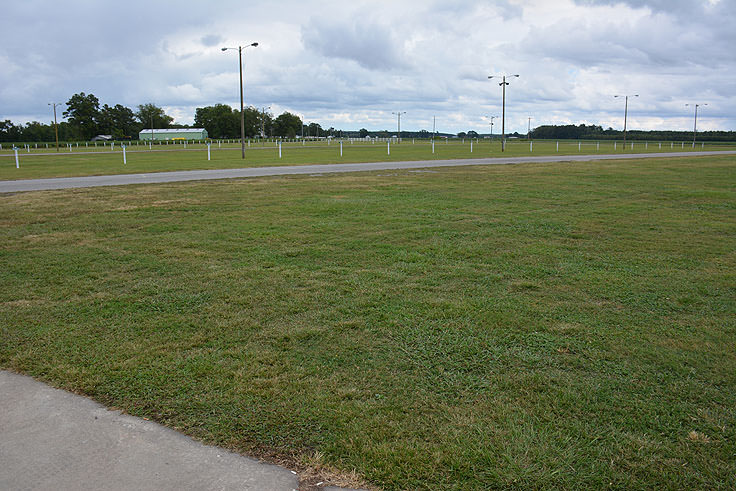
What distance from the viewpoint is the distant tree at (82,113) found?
11538 cm

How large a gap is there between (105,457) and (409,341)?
242 centimetres

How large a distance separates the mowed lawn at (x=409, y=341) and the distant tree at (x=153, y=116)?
151527mm

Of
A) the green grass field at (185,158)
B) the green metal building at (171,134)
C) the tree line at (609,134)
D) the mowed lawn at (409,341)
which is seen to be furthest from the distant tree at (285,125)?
the mowed lawn at (409,341)

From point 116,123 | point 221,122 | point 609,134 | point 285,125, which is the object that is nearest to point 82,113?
point 116,123

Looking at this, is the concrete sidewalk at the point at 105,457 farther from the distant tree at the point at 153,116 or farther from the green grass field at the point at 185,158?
the distant tree at the point at 153,116

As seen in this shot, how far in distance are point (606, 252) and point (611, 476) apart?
5.75 meters

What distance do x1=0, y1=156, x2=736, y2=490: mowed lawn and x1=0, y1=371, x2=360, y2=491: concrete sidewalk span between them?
0.50ft

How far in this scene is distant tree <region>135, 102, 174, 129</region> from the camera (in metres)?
149

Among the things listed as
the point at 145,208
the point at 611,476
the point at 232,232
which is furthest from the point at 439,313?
the point at 145,208

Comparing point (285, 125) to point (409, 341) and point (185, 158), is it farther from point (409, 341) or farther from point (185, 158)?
point (409, 341)

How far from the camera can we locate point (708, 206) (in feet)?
44.0

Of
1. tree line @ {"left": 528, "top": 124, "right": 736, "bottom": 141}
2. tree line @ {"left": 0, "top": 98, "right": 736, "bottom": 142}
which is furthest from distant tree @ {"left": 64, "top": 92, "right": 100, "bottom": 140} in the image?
tree line @ {"left": 528, "top": 124, "right": 736, "bottom": 141}

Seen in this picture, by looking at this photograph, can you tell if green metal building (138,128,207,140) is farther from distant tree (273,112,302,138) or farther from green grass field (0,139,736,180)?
green grass field (0,139,736,180)

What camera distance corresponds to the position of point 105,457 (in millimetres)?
3104
